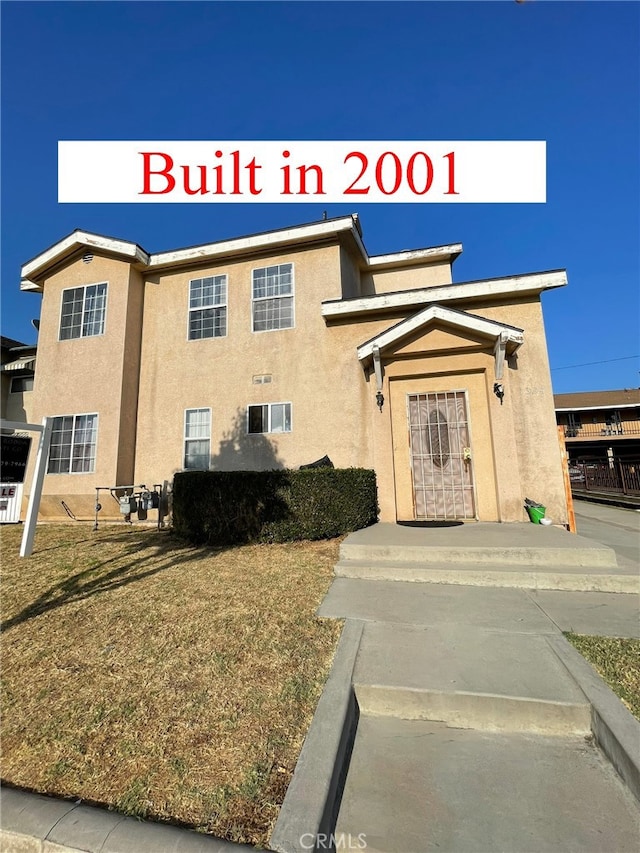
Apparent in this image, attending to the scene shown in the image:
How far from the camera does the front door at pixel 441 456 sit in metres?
8.09

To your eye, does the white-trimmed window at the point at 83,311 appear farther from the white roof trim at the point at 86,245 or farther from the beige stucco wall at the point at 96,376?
the white roof trim at the point at 86,245

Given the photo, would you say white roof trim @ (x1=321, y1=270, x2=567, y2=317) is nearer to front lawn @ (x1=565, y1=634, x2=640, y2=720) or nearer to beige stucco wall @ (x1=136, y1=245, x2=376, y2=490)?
beige stucco wall @ (x1=136, y1=245, x2=376, y2=490)

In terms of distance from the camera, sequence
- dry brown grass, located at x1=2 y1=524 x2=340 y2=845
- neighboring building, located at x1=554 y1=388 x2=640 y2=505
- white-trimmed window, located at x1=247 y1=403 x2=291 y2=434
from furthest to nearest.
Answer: neighboring building, located at x1=554 y1=388 x2=640 y2=505
white-trimmed window, located at x1=247 y1=403 x2=291 y2=434
dry brown grass, located at x1=2 y1=524 x2=340 y2=845

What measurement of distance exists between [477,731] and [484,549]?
10.2 feet

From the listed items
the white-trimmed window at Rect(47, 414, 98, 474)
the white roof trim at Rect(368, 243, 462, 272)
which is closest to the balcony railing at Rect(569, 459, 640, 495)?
the white roof trim at Rect(368, 243, 462, 272)

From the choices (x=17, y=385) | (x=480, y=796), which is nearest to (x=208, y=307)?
(x=17, y=385)

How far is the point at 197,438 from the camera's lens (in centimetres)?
1020

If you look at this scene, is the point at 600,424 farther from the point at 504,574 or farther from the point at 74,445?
the point at 74,445

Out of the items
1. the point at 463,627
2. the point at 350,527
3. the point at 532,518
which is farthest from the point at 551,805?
the point at 532,518

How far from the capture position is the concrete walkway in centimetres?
181

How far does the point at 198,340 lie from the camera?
34.9 ft

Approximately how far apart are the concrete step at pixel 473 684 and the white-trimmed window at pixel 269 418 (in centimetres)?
653

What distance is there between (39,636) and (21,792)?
6.84 ft

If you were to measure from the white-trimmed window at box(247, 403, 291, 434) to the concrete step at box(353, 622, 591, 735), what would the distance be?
653 centimetres
